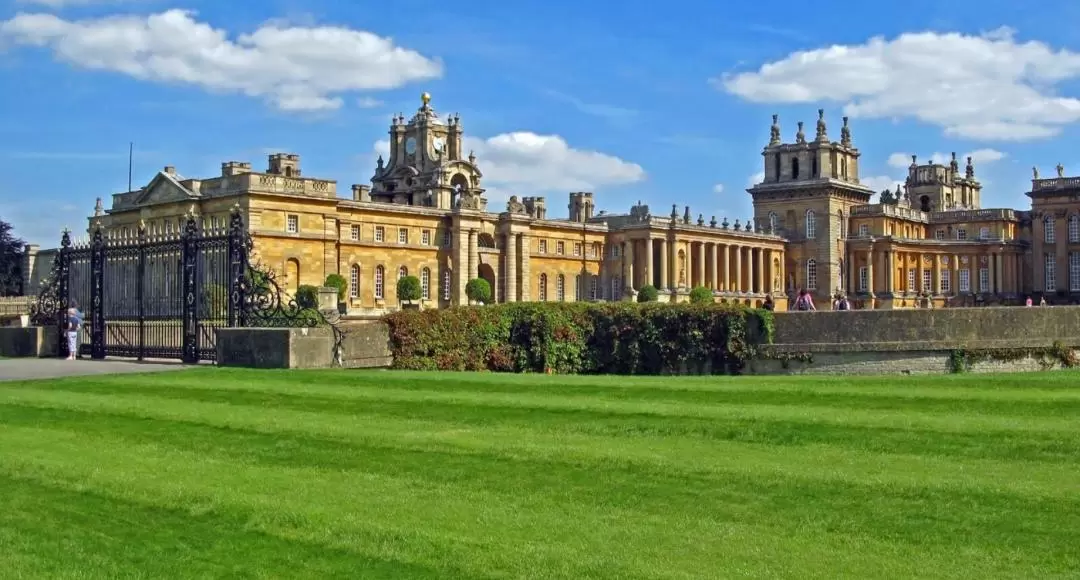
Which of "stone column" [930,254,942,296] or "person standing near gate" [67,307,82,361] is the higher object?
"stone column" [930,254,942,296]

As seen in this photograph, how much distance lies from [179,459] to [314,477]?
1.61 m

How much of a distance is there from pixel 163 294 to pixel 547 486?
53.3 ft

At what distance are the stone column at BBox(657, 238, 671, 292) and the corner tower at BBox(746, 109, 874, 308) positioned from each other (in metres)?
14.5

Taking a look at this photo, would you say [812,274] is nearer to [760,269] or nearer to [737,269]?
[760,269]

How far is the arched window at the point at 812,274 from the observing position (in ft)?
305

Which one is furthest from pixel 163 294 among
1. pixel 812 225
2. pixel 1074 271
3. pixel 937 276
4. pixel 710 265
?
pixel 937 276

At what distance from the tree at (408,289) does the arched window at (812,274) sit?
4043 cm

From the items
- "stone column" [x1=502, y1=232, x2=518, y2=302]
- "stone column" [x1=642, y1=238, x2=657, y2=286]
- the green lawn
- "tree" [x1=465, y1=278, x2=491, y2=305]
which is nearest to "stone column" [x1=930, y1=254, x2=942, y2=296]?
"stone column" [x1=642, y1=238, x2=657, y2=286]

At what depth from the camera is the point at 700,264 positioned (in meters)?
87.2

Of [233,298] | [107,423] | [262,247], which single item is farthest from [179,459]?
[262,247]

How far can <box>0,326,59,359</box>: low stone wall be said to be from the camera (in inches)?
984

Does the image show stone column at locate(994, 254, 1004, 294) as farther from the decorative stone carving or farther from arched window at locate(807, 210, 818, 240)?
the decorative stone carving

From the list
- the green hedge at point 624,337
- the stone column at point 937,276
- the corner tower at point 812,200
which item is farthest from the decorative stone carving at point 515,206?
the green hedge at point 624,337

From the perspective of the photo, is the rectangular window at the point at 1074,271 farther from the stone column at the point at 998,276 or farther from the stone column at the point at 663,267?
the stone column at the point at 663,267
